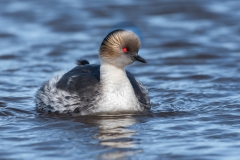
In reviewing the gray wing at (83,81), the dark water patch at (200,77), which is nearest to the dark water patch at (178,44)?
the dark water patch at (200,77)

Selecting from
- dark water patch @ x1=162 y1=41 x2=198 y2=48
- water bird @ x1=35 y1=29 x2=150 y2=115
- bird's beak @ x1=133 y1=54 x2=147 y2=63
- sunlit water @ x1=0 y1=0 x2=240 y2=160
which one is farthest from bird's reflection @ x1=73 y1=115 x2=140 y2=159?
dark water patch @ x1=162 y1=41 x2=198 y2=48

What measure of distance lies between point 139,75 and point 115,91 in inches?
133

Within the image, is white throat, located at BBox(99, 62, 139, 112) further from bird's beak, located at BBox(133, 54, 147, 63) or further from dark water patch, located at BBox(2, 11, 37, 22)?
dark water patch, located at BBox(2, 11, 37, 22)

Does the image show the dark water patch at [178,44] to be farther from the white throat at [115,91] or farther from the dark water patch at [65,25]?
the white throat at [115,91]

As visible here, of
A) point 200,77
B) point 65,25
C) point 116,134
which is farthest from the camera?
point 65,25

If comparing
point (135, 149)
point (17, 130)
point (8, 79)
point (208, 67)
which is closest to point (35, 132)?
point (17, 130)

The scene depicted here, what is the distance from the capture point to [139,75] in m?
12.6

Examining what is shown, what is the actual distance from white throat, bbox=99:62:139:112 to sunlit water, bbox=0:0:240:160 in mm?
157

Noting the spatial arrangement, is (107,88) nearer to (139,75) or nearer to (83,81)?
(83,81)

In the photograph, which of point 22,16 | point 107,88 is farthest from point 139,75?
point 22,16

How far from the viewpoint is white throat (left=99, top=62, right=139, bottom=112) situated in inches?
361

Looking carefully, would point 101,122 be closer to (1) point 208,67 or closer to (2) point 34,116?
(2) point 34,116

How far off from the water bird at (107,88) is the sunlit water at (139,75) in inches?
6.4

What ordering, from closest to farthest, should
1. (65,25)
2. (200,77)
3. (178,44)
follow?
(200,77), (178,44), (65,25)
